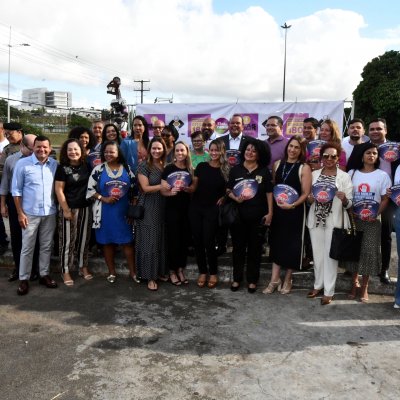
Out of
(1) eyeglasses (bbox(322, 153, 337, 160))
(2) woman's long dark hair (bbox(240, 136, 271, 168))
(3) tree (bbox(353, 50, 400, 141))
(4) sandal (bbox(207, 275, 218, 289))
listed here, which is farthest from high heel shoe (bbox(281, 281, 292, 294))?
(3) tree (bbox(353, 50, 400, 141))

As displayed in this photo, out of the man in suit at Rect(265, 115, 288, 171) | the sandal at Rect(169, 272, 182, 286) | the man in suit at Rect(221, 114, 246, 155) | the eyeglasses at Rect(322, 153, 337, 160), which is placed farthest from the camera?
the man in suit at Rect(221, 114, 246, 155)

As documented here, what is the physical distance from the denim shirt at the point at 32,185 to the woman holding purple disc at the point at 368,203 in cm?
356

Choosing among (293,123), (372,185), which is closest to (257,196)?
(372,185)

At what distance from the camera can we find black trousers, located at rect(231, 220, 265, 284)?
178 inches

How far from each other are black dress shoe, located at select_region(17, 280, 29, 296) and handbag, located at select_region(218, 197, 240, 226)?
246 centimetres

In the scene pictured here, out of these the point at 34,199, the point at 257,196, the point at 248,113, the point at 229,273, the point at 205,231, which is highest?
the point at 248,113

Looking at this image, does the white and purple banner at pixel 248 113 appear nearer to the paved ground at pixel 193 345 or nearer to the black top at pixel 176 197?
the black top at pixel 176 197

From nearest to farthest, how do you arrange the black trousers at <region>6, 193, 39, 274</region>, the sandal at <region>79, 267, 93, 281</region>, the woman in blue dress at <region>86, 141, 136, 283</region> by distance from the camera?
the woman in blue dress at <region>86, 141, 136, 283</region>, the black trousers at <region>6, 193, 39, 274</region>, the sandal at <region>79, 267, 93, 281</region>

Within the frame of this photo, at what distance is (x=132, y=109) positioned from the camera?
32.7 feet

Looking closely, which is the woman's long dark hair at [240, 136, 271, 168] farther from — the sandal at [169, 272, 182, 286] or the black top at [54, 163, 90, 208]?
the black top at [54, 163, 90, 208]

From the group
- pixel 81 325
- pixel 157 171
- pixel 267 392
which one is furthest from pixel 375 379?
pixel 157 171

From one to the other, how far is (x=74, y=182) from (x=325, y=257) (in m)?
3.09

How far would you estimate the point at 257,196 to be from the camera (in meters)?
4.42

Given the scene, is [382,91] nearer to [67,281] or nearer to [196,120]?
[196,120]
